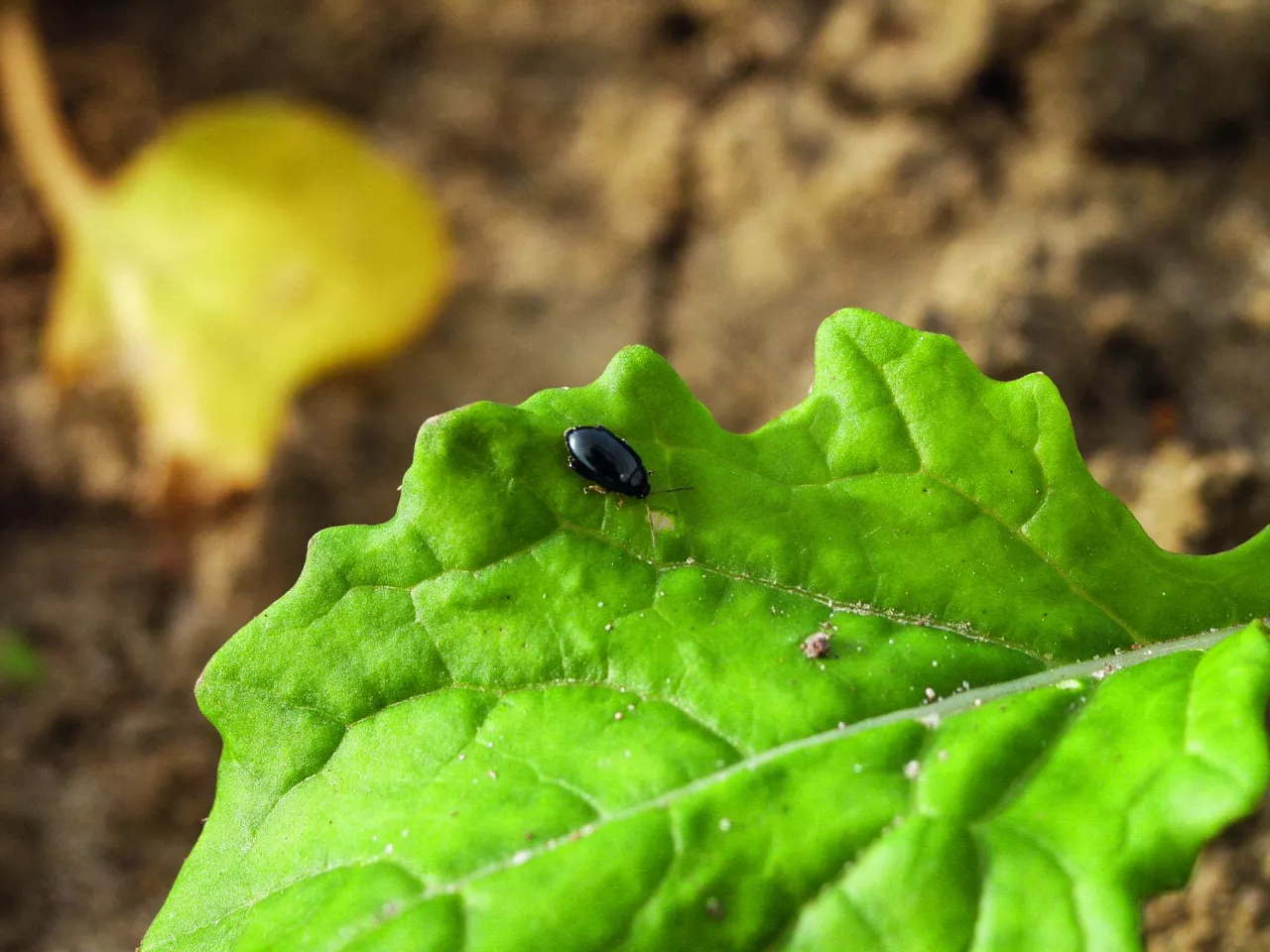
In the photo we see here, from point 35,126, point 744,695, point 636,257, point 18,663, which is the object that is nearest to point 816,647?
point 744,695

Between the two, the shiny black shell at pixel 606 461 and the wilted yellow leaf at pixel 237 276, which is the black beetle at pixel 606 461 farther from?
the wilted yellow leaf at pixel 237 276

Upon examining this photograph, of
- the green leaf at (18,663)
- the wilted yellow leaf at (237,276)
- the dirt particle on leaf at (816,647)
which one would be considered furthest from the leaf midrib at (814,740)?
the wilted yellow leaf at (237,276)

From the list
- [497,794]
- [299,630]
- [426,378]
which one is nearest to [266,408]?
[426,378]

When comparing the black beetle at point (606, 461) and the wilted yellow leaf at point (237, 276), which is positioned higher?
the wilted yellow leaf at point (237, 276)

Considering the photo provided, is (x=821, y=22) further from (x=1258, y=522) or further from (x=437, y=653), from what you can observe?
(x=437, y=653)

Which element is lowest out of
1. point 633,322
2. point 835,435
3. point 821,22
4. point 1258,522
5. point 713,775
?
point 1258,522

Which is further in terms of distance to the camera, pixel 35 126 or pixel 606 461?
pixel 35 126

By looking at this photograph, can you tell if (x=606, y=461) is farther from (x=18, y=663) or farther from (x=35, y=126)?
(x=35, y=126)
